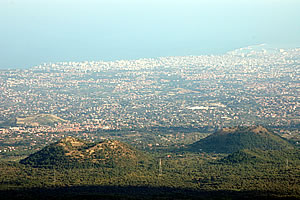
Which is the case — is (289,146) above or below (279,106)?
below

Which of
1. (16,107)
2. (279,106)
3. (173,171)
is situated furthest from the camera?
(16,107)

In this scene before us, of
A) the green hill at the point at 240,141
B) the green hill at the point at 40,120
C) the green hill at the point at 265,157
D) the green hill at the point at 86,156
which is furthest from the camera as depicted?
the green hill at the point at 40,120

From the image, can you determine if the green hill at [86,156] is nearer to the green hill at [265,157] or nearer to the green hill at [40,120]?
the green hill at [265,157]

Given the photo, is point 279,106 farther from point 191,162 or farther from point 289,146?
point 191,162

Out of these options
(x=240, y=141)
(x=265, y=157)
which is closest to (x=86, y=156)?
(x=265, y=157)

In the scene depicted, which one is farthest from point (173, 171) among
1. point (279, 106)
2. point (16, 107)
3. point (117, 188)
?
point (16, 107)

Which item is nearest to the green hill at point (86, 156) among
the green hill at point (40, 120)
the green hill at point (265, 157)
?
the green hill at point (265, 157)

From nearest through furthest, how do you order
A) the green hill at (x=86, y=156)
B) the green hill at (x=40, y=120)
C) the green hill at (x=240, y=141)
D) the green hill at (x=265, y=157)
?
the green hill at (x=86, y=156) → the green hill at (x=265, y=157) → the green hill at (x=240, y=141) → the green hill at (x=40, y=120)

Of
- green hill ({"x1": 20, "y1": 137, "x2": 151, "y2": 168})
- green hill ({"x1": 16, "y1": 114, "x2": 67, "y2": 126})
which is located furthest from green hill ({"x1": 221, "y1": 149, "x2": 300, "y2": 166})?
green hill ({"x1": 16, "y1": 114, "x2": 67, "y2": 126})
